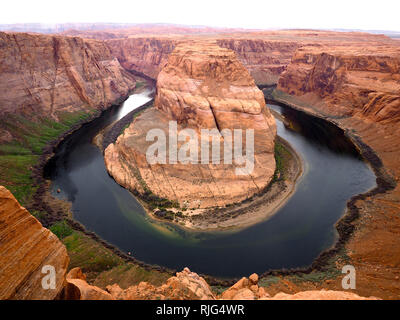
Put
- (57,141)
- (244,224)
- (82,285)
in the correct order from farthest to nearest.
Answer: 1. (57,141)
2. (244,224)
3. (82,285)

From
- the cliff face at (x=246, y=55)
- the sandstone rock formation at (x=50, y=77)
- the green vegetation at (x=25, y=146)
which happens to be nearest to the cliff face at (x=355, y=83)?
the cliff face at (x=246, y=55)

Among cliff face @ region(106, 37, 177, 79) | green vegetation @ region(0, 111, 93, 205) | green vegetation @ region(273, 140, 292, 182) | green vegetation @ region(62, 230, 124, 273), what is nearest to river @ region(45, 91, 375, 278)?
green vegetation @ region(62, 230, 124, 273)

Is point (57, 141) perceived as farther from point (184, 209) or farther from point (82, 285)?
point (82, 285)

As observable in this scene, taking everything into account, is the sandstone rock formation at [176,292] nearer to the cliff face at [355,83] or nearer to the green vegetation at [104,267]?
the green vegetation at [104,267]

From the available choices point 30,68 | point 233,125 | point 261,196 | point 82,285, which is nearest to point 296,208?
point 261,196

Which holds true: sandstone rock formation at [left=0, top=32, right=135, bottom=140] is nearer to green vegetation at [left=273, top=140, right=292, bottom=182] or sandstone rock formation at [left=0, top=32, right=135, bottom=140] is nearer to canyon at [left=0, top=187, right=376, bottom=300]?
canyon at [left=0, top=187, right=376, bottom=300]

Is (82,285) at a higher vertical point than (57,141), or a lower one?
higher
